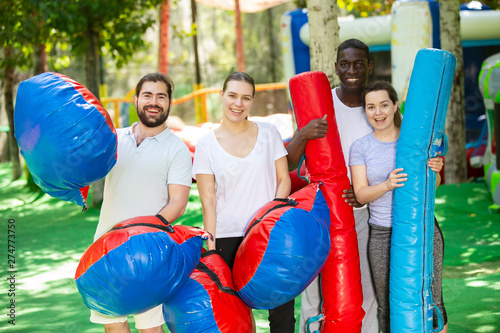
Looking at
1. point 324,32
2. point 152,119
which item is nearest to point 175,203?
point 152,119

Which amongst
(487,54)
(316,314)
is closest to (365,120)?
(316,314)

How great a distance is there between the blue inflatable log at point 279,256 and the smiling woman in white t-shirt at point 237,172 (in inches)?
11.0

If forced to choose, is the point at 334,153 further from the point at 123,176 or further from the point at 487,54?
the point at 487,54

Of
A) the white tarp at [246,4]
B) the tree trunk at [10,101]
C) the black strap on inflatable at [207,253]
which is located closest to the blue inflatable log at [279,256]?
the black strap on inflatable at [207,253]

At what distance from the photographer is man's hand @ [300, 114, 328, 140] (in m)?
2.68

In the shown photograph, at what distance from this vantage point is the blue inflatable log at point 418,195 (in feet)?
8.24

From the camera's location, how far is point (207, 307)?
2227 mm

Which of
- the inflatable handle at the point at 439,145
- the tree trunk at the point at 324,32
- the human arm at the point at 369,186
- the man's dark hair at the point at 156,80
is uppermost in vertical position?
the tree trunk at the point at 324,32

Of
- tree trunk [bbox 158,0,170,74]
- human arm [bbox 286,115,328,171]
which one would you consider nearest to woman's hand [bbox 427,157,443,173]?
human arm [bbox 286,115,328,171]

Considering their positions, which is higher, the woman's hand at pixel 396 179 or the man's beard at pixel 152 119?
the man's beard at pixel 152 119

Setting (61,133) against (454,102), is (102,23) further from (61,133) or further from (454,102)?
(61,133)

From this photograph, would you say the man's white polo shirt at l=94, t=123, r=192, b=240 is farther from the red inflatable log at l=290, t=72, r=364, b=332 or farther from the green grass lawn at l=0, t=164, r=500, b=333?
the green grass lawn at l=0, t=164, r=500, b=333

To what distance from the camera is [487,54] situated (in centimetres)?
1038

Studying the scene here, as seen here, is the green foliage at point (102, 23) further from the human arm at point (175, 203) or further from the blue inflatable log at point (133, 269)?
the blue inflatable log at point (133, 269)
